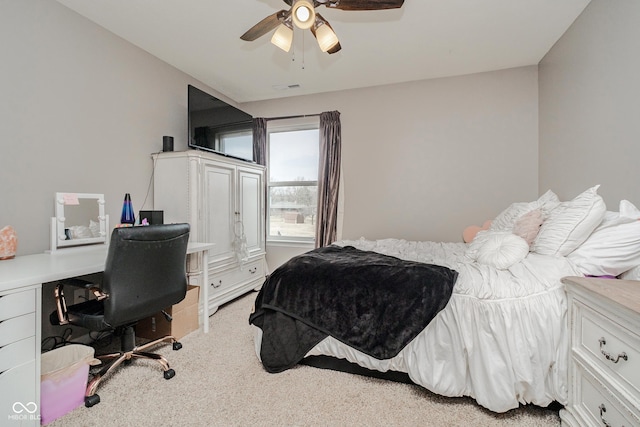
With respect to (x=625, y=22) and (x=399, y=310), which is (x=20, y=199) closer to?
(x=399, y=310)

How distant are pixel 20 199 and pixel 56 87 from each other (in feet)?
2.86

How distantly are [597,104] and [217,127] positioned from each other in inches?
138

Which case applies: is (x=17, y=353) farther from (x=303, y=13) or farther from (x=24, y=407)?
(x=303, y=13)

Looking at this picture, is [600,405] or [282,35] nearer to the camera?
[600,405]

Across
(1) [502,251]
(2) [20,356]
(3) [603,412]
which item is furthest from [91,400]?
(1) [502,251]

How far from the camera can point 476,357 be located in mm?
1490

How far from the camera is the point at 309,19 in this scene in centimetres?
171

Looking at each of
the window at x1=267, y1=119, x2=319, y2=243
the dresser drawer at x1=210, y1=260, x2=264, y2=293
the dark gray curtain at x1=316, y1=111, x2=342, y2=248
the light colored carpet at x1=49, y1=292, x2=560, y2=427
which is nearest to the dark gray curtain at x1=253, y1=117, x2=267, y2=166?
the window at x1=267, y1=119, x2=319, y2=243

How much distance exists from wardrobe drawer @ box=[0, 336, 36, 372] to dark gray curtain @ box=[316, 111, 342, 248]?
2818 mm

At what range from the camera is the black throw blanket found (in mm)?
1602

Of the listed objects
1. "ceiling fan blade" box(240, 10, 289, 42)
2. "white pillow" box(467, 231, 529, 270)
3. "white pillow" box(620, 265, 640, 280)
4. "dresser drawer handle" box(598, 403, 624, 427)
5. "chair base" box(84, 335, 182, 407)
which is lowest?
"chair base" box(84, 335, 182, 407)

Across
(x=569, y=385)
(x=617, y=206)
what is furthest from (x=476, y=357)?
(x=617, y=206)

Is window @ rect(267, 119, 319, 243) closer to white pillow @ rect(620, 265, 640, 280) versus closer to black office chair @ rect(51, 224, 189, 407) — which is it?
black office chair @ rect(51, 224, 189, 407)

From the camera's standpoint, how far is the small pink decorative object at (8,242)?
67.4 inches
